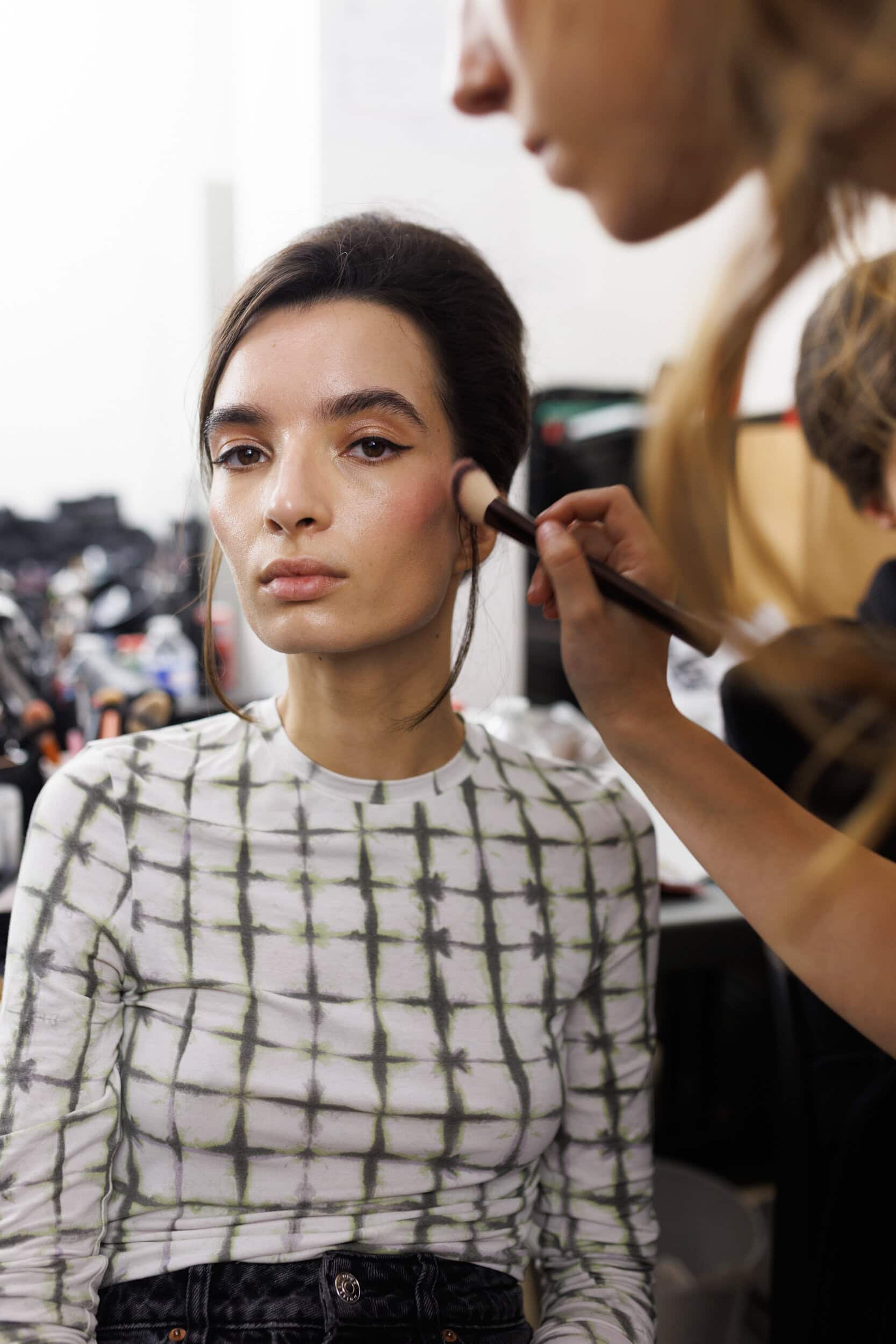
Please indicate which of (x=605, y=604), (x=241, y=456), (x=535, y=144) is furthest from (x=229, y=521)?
(x=535, y=144)

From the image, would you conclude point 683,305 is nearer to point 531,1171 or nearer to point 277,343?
point 277,343

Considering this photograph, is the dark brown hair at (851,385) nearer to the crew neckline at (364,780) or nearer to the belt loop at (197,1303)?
the crew neckline at (364,780)

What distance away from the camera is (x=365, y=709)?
88cm

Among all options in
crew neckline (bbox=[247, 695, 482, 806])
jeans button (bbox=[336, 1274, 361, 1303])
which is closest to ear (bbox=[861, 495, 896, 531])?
crew neckline (bbox=[247, 695, 482, 806])

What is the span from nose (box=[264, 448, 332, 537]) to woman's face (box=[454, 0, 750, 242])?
34 centimetres

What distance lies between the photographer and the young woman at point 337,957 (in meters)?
0.75

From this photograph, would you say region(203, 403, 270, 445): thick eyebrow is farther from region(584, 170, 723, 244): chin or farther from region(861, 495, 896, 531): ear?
region(861, 495, 896, 531): ear

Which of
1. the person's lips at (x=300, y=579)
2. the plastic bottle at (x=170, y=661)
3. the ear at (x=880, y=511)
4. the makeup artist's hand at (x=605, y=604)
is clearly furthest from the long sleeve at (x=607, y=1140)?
the plastic bottle at (x=170, y=661)

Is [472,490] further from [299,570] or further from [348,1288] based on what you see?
[348,1288]

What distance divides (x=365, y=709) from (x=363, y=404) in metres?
0.24

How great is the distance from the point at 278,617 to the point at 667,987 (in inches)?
55.7

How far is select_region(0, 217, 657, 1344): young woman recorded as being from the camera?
75 centimetres

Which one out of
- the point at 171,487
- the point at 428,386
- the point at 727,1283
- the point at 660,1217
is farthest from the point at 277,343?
the point at 171,487

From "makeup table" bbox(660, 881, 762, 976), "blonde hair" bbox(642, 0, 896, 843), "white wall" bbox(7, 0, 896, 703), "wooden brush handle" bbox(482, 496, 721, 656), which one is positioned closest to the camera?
"blonde hair" bbox(642, 0, 896, 843)
